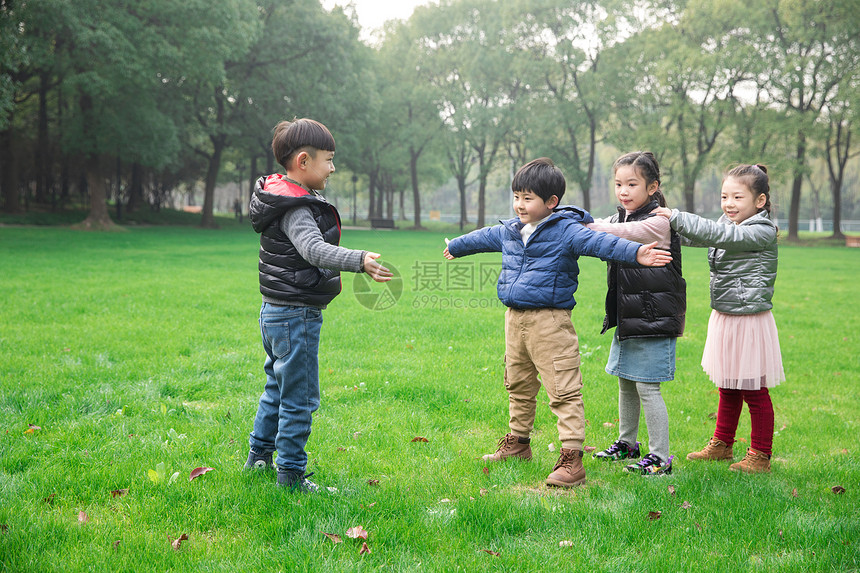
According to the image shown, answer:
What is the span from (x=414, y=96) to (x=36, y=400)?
4308 centimetres

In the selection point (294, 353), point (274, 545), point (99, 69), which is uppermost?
A: point (99, 69)

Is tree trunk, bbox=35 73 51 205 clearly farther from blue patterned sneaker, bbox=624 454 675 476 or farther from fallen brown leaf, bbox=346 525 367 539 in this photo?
blue patterned sneaker, bbox=624 454 675 476

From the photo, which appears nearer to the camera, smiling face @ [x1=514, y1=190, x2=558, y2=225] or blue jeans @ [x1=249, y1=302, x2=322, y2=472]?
blue jeans @ [x1=249, y1=302, x2=322, y2=472]

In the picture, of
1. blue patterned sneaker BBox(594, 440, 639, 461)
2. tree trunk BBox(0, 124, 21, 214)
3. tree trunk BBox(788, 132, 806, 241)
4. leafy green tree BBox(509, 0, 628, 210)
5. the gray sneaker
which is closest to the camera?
the gray sneaker

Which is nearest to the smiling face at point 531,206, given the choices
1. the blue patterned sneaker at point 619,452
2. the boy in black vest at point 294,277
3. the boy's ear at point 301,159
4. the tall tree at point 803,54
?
the boy in black vest at point 294,277

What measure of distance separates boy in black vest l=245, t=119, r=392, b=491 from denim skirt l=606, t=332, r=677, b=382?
2.01 meters

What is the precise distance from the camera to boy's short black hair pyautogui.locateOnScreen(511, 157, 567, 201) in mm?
Answer: 3762

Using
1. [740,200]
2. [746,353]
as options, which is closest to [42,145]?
[740,200]

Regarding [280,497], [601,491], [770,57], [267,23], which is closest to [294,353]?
[280,497]

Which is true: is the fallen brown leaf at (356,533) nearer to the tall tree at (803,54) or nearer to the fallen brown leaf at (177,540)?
the fallen brown leaf at (177,540)

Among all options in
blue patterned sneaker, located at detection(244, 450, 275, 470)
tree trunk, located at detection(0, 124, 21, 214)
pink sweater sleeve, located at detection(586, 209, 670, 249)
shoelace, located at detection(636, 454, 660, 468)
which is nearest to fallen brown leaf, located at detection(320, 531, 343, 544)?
blue patterned sneaker, located at detection(244, 450, 275, 470)

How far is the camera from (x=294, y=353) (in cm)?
345

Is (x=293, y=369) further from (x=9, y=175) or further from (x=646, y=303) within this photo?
(x=9, y=175)

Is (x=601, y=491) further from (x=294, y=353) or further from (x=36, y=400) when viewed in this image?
(x=36, y=400)
